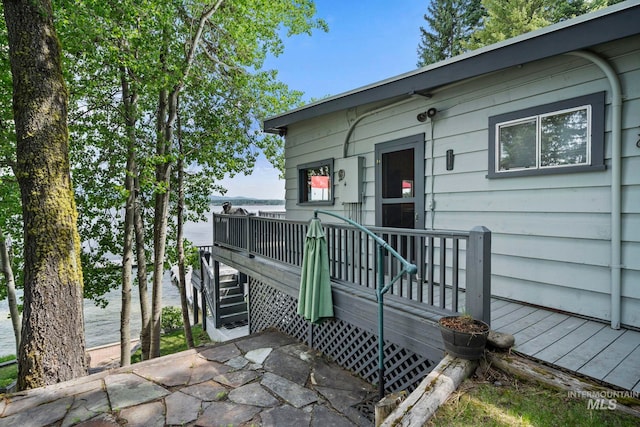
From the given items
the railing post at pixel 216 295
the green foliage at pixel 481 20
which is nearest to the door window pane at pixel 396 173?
the railing post at pixel 216 295

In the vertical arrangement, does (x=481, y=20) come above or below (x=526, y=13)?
above

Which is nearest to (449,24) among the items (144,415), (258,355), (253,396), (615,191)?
(615,191)

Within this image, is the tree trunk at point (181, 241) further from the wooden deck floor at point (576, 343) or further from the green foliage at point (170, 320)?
the wooden deck floor at point (576, 343)

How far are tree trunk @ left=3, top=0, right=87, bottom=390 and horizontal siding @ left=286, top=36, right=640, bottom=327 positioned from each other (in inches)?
183

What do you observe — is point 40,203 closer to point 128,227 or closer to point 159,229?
point 159,229

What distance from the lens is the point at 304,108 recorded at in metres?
5.95

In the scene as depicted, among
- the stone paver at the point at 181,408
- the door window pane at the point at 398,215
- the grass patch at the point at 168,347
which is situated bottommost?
the grass patch at the point at 168,347

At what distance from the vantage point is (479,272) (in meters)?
2.52

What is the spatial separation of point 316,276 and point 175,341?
10603 mm

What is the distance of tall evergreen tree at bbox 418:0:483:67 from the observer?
1900 centimetres

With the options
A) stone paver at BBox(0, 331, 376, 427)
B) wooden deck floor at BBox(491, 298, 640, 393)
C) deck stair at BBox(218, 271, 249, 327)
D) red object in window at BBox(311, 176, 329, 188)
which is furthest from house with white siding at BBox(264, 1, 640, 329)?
deck stair at BBox(218, 271, 249, 327)

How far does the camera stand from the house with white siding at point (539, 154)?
2.88 m

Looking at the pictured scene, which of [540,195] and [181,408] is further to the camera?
[540,195]

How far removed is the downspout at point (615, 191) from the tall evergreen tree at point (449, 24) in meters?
18.7
